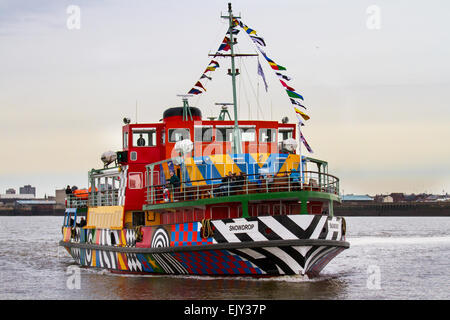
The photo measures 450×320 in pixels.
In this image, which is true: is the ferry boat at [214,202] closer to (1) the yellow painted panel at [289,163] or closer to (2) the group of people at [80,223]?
(1) the yellow painted panel at [289,163]

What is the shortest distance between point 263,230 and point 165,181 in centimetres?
585

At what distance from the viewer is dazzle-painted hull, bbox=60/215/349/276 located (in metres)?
25.3

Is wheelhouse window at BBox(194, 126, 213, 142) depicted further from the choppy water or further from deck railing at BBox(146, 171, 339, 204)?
the choppy water

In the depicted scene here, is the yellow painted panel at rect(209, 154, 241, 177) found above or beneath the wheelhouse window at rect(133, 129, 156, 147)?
beneath

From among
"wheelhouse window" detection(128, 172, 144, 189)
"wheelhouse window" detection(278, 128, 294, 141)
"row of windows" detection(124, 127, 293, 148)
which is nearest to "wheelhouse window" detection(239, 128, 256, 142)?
"row of windows" detection(124, 127, 293, 148)

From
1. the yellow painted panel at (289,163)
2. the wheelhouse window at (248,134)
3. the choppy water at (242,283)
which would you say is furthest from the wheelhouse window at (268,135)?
the choppy water at (242,283)

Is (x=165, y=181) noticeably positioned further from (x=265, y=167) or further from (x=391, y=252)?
(x=391, y=252)

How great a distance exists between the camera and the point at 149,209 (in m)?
29.1

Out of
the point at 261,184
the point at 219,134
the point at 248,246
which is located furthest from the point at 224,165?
the point at 248,246

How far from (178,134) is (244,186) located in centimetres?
560

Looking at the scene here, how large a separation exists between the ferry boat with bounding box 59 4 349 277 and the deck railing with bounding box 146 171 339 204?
4 centimetres

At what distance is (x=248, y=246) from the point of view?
25234 mm
